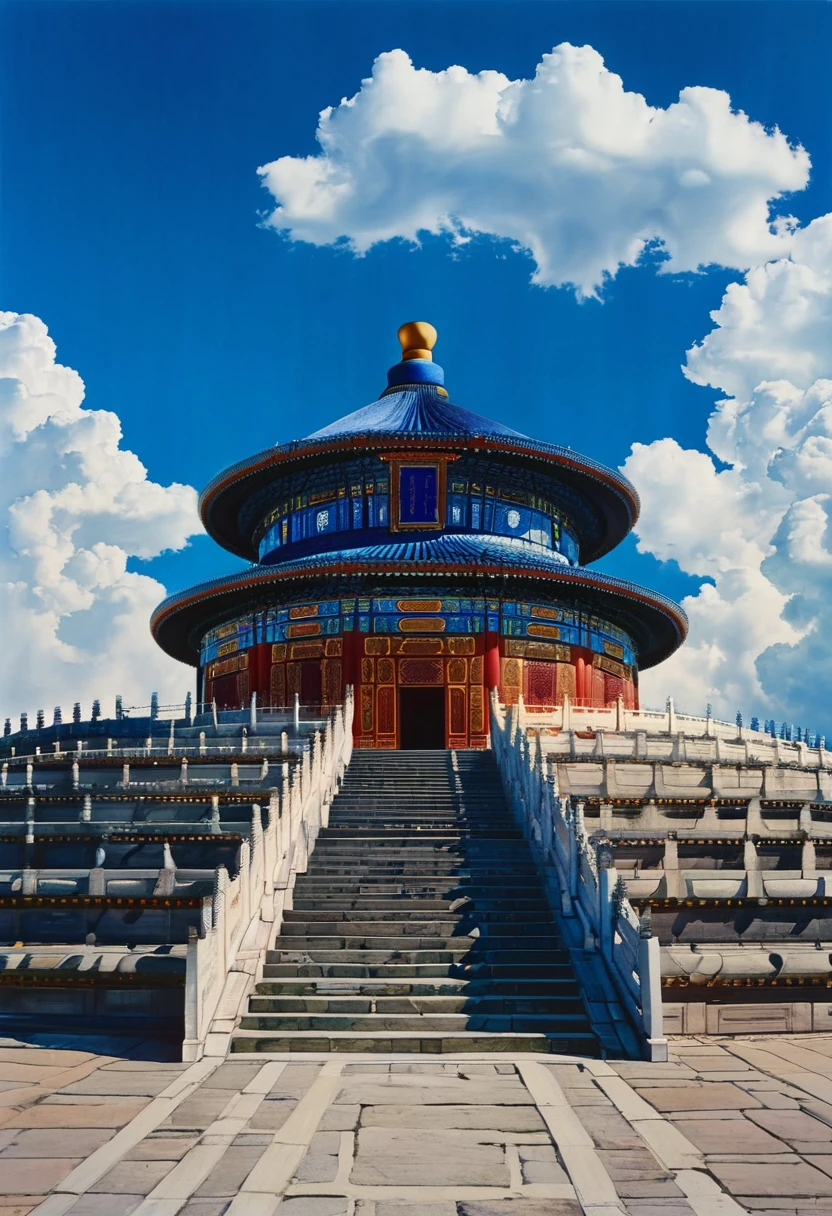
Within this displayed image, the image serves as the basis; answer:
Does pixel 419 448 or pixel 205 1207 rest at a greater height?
pixel 419 448

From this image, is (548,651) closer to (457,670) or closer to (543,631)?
(543,631)

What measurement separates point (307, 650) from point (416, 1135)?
2917 cm

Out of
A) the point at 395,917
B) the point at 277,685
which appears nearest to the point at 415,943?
the point at 395,917

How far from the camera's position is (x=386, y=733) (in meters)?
35.6

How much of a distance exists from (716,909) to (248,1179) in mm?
7613

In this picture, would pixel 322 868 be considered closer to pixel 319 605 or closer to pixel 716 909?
pixel 716 909

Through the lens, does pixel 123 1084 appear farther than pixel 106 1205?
Yes

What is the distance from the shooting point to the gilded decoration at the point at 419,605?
120ft

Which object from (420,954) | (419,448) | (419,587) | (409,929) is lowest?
(420,954)

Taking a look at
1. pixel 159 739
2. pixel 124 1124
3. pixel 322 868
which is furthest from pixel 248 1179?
pixel 159 739

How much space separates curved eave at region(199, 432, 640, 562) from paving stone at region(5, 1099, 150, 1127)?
31.0 m

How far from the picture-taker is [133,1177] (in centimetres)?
757

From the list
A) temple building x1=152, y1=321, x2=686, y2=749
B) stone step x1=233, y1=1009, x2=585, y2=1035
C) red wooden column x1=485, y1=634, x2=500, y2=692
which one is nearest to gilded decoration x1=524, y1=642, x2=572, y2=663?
temple building x1=152, y1=321, x2=686, y2=749

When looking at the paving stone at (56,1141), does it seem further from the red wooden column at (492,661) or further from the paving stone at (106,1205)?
the red wooden column at (492,661)
